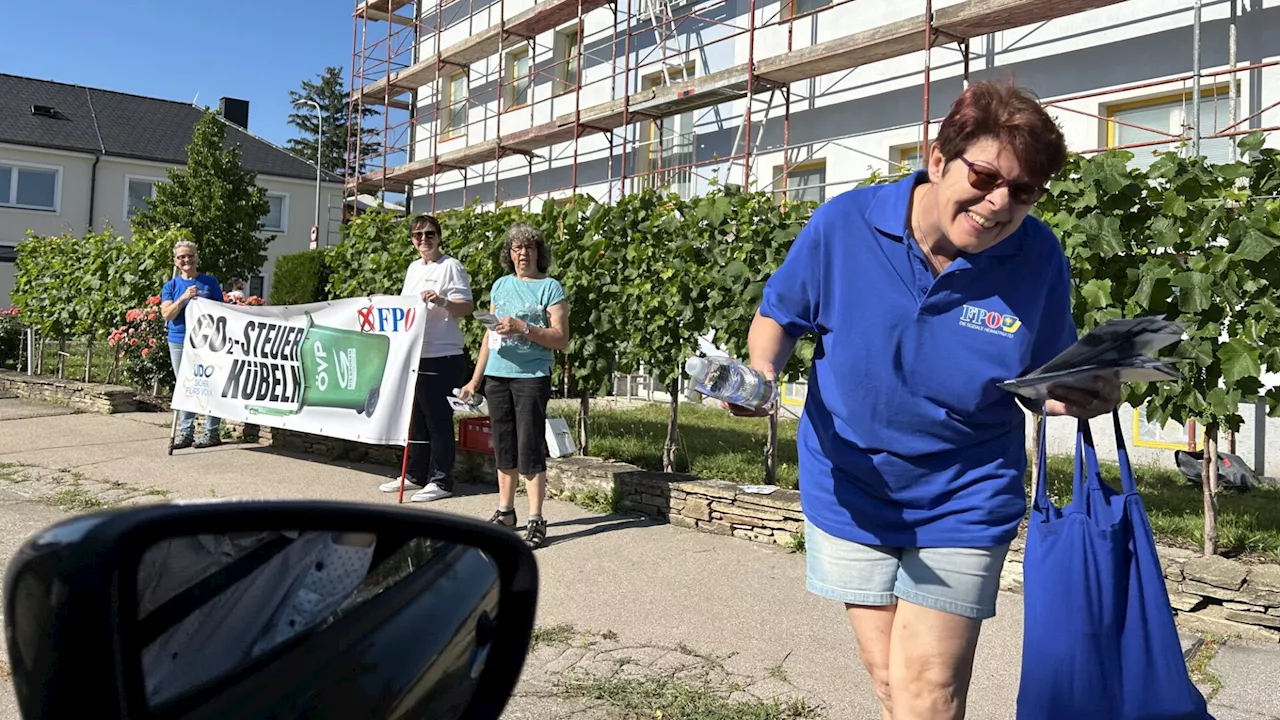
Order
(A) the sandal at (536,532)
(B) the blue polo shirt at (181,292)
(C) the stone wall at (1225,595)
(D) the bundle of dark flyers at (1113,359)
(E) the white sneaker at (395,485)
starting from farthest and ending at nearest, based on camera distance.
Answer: (B) the blue polo shirt at (181,292) → (E) the white sneaker at (395,485) → (A) the sandal at (536,532) → (C) the stone wall at (1225,595) → (D) the bundle of dark flyers at (1113,359)

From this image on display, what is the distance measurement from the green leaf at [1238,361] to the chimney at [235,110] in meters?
51.6

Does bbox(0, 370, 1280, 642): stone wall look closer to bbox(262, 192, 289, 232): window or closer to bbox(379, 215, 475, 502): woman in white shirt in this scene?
bbox(379, 215, 475, 502): woman in white shirt

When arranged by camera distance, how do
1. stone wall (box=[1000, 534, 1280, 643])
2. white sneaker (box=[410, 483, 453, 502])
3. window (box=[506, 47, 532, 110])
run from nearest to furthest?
stone wall (box=[1000, 534, 1280, 643]), white sneaker (box=[410, 483, 453, 502]), window (box=[506, 47, 532, 110])

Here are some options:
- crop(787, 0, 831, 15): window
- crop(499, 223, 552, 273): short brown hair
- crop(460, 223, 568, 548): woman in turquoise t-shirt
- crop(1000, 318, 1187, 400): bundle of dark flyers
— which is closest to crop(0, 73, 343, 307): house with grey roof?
crop(787, 0, 831, 15): window

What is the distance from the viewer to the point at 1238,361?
506 centimetres

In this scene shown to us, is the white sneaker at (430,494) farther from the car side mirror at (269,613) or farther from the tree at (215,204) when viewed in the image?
the tree at (215,204)

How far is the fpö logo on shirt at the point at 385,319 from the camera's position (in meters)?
7.37

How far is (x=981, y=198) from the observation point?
2273mm

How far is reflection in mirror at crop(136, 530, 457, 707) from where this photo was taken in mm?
Answer: 921

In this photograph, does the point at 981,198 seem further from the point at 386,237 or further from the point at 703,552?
the point at 386,237

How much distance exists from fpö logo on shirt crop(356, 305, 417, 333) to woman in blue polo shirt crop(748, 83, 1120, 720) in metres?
5.24

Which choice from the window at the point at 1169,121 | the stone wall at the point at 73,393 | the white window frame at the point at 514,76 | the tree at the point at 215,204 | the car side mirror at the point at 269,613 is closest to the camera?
the car side mirror at the point at 269,613

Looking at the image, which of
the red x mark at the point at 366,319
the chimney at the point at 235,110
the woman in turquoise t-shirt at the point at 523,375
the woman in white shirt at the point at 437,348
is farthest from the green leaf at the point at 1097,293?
the chimney at the point at 235,110

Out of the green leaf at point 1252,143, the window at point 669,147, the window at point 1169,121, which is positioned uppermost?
the window at point 669,147
